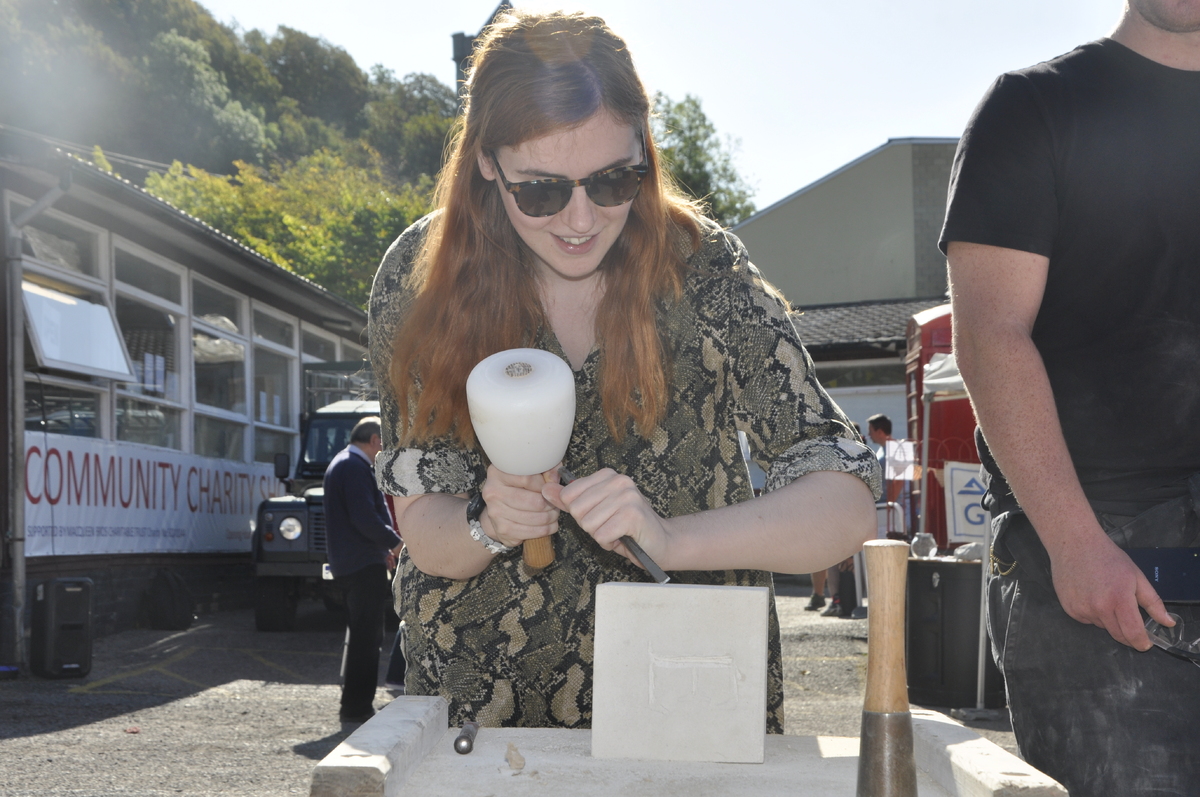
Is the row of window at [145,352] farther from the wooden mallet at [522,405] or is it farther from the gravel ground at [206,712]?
the wooden mallet at [522,405]

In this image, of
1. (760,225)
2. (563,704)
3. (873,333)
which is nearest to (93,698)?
(563,704)

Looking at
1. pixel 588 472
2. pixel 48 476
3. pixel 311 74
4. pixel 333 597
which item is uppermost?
pixel 311 74

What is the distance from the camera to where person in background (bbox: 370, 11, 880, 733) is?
1886 mm

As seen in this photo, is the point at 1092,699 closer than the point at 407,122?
Yes

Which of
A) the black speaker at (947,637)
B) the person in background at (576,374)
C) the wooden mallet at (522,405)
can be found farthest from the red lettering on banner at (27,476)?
the wooden mallet at (522,405)

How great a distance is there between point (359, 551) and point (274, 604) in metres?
4.64

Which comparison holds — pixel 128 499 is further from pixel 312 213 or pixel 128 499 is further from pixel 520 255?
pixel 312 213

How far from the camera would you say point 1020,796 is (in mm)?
1271

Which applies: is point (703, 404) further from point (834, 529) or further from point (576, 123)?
point (576, 123)

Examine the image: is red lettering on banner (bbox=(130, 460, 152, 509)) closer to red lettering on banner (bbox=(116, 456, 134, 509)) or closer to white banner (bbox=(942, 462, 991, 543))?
red lettering on banner (bbox=(116, 456, 134, 509))

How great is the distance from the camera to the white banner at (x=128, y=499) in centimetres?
998

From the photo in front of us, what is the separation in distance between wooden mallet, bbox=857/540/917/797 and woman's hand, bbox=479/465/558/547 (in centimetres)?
53

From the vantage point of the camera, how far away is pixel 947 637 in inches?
288

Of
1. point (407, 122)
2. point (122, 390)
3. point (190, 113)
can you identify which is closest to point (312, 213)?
point (190, 113)
